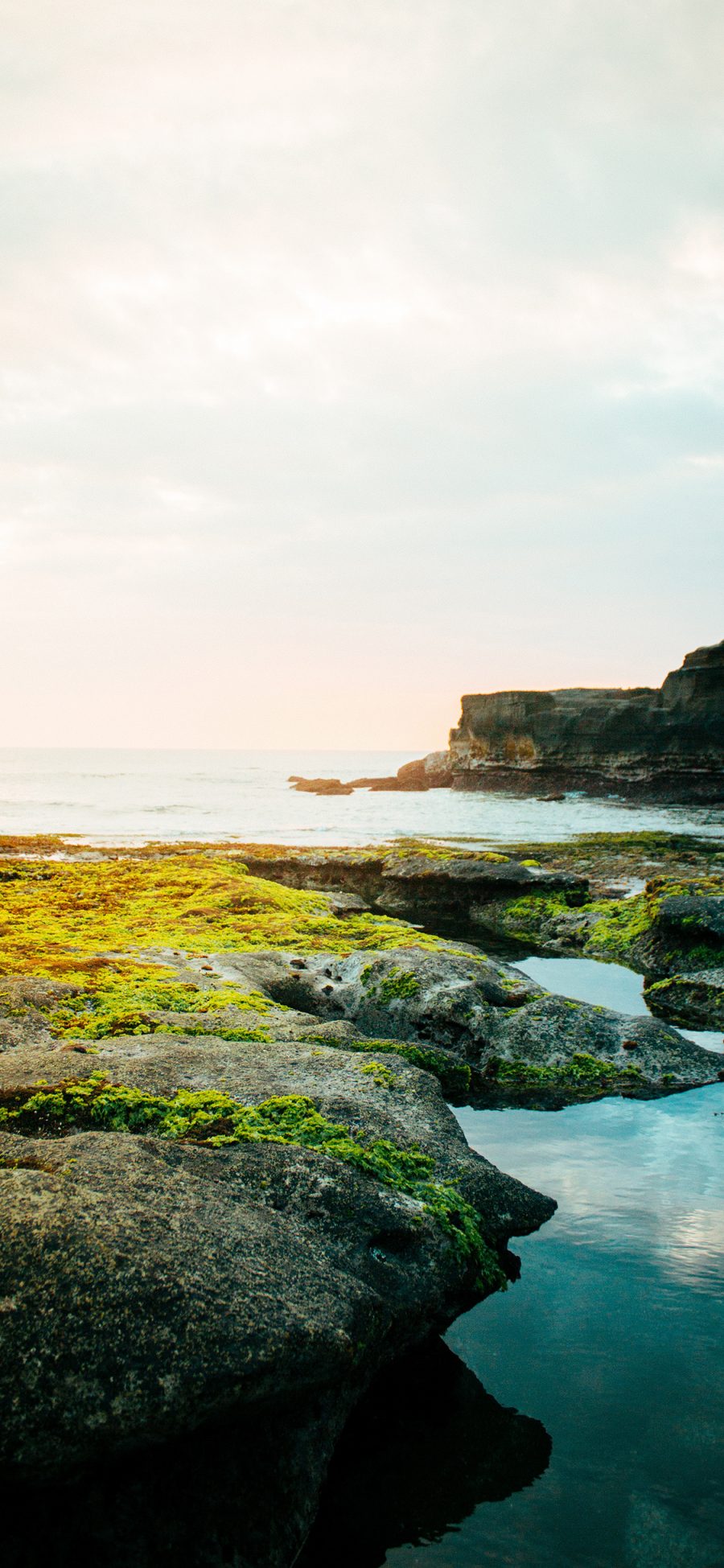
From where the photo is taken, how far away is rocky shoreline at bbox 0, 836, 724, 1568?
265 centimetres

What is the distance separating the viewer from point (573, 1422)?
11.6 ft

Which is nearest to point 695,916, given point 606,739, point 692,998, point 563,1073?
point 692,998

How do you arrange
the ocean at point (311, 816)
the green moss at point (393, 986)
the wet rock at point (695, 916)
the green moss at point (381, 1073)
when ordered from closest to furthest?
1. the green moss at point (381, 1073)
2. the green moss at point (393, 986)
3. the wet rock at point (695, 916)
4. the ocean at point (311, 816)

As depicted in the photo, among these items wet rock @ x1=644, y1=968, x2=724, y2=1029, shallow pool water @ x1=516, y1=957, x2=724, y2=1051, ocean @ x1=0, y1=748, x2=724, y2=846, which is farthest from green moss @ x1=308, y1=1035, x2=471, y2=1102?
ocean @ x1=0, y1=748, x2=724, y2=846

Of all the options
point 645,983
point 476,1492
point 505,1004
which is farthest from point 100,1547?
point 645,983

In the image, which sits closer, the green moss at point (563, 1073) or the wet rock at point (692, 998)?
the green moss at point (563, 1073)

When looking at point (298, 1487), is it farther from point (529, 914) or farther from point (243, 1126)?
point (529, 914)

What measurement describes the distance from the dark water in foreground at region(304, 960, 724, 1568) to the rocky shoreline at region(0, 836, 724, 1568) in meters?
0.20

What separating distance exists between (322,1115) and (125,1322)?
91.3 inches

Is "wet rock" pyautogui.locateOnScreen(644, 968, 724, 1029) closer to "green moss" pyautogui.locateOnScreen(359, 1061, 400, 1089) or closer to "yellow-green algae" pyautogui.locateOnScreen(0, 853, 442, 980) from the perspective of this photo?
"yellow-green algae" pyautogui.locateOnScreen(0, 853, 442, 980)

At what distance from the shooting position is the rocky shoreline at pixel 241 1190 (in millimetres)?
2652

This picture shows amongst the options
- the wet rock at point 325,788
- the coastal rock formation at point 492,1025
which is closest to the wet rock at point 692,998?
the coastal rock formation at point 492,1025

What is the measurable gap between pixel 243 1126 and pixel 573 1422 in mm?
2171

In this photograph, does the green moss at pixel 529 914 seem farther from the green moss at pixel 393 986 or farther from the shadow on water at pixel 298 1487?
the shadow on water at pixel 298 1487
